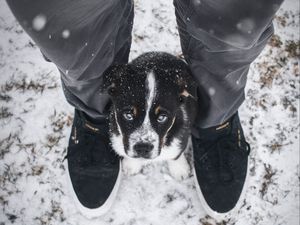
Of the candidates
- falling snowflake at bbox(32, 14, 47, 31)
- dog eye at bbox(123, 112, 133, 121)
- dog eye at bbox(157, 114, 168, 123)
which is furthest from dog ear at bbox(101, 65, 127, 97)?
falling snowflake at bbox(32, 14, 47, 31)

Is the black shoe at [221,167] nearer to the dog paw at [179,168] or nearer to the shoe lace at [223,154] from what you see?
the shoe lace at [223,154]

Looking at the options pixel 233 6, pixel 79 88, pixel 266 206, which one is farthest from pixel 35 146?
pixel 233 6

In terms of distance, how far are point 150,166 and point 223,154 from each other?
2.31ft

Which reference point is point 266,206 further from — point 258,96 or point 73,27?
point 73,27

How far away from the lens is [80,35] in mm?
1957

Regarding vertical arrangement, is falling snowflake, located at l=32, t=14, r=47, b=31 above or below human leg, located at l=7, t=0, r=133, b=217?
above

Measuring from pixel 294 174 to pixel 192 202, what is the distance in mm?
1021

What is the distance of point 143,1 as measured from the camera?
4.09 m

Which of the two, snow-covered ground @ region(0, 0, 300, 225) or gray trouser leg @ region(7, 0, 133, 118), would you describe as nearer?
gray trouser leg @ region(7, 0, 133, 118)

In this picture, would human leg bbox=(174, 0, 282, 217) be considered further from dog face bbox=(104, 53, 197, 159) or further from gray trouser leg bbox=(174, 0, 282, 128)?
dog face bbox=(104, 53, 197, 159)

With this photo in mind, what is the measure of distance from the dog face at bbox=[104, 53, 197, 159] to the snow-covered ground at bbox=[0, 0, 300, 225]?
804 millimetres

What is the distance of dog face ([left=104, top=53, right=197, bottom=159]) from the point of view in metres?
2.45

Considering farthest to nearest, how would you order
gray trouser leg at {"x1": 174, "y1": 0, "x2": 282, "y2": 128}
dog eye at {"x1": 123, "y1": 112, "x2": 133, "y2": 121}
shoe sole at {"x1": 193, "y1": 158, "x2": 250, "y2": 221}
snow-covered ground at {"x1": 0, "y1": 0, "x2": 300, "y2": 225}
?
snow-covered ground at {"x1": 0, "y1": 0, "x2": 300, "y2": 225} < shoe sole at {"x1": 193, "y1": 158, "x2": 250, "y2": 221} < dog eye at {"x1": 123, "y1": 112, "x2": 133, "y2": 121} < gray trouser leg at {"x1": 174, "y1": 0, "x2": 282, "y2": 128}

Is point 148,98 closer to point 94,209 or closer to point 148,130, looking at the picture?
point 148,130
